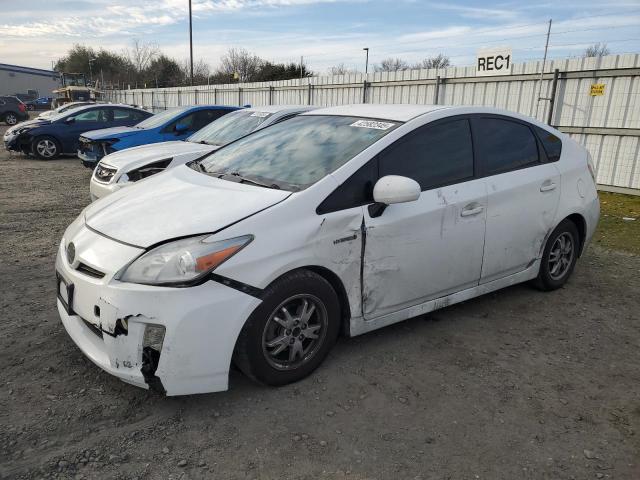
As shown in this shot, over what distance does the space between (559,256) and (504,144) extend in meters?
1.27

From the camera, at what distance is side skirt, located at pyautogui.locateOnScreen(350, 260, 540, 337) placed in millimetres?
3264

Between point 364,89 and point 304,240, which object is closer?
point 304,240

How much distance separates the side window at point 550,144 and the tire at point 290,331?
247 cm

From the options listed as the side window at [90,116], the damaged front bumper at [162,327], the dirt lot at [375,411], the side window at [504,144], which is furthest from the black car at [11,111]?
the side window at [504,144]

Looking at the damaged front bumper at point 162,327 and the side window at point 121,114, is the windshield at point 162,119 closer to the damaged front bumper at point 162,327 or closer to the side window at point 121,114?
the side window at point 121,114

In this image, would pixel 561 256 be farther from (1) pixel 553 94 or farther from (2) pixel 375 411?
(1) pixel 553 94

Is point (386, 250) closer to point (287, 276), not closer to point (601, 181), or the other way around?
point (287, 276)

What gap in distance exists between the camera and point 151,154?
6953 millimetres

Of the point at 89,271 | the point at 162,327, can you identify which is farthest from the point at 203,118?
the point at 162,327

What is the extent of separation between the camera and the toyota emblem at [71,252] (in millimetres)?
2968

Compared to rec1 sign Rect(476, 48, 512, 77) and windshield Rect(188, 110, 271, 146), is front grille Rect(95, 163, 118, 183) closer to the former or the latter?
windshield Rect(188, 110, 271, 146)

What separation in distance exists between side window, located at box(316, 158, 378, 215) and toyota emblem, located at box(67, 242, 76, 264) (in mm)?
1431

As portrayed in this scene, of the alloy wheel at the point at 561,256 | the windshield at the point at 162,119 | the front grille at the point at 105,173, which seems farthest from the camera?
the windshield at the point at 162,119

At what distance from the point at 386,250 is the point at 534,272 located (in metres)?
1.85
